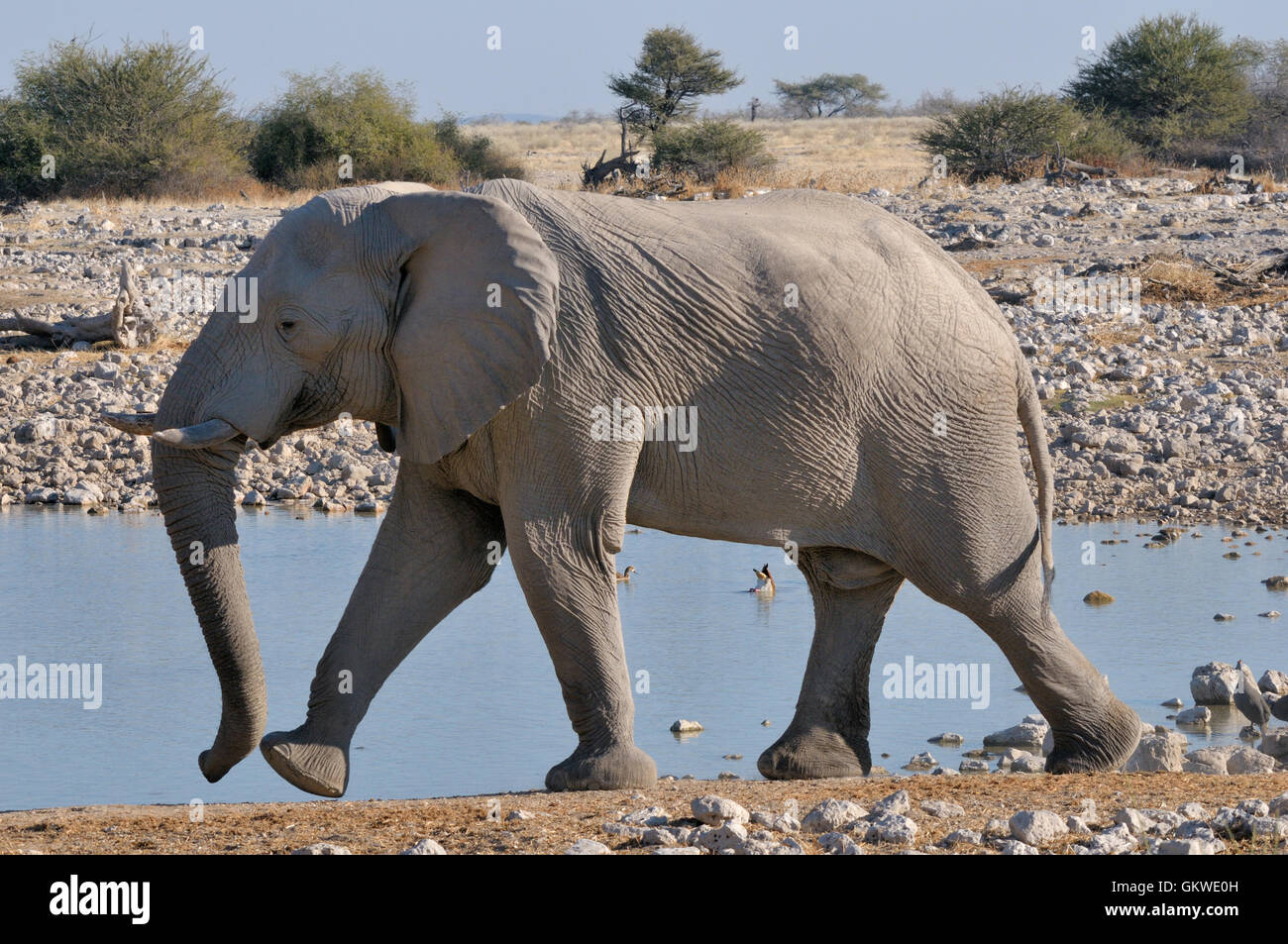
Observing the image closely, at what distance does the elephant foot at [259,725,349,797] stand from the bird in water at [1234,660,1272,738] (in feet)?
11.8

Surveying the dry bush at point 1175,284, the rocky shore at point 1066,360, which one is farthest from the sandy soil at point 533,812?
the dry bush at point 1175,284

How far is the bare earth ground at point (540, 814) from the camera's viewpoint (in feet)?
15.9

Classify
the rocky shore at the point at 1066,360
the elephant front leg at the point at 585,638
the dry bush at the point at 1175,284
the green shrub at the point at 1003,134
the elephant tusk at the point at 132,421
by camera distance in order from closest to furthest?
1. the elephant tusk at the point at 132,421
2. the elephant front leg at the point at 585,638
3. the rocky shore at the point at 1066,360
4. the dry bush at the point at 1175,284
5. the green shrub at the point at 1003,134

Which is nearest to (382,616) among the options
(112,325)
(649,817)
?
(649,817)

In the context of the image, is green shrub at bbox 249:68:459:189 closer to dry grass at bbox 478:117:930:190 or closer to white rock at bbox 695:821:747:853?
dry grass at bbox 478:117:930:190

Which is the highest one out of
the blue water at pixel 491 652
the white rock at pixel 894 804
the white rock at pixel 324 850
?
the white rock at pixel 894 804

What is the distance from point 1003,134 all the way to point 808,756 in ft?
74.3

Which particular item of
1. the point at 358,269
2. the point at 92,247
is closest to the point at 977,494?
the point at 358,269

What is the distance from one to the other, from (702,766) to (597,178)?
20.9 meters

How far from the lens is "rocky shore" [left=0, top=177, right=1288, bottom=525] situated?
12.3 m

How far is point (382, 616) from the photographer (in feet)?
19.8

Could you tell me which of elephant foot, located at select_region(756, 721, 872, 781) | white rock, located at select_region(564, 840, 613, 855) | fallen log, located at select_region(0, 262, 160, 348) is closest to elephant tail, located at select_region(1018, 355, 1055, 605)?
elephant foot, located at select_region(756, 721, 872, 781)

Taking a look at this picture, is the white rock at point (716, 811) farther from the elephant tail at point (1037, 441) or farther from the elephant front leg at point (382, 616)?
the elephant tail at point (1037, 441)

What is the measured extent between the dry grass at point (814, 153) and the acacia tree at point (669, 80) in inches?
68.1
